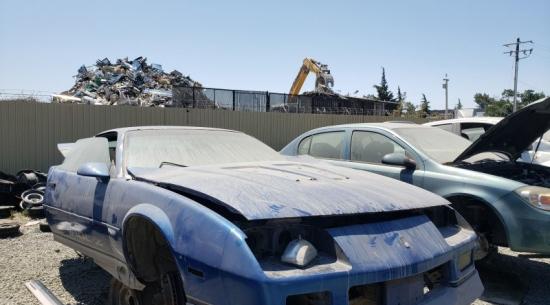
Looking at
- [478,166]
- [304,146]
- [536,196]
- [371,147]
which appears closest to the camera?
[536,196]

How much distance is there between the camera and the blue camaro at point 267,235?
2312 millimetres

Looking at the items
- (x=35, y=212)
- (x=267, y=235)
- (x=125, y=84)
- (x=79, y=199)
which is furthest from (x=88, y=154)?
(x=125, y=84)

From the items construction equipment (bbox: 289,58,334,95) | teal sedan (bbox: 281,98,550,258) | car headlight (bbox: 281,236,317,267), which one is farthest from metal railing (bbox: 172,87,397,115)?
car headlight (bbox: 281,236,317,267)

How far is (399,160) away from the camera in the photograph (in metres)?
5.25

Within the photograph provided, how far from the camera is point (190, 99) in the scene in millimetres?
17125

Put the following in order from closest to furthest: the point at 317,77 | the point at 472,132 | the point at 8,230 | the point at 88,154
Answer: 1. the point at 88,154
2. the point at 8,230
3. the point at 472,132
4. the point at 317,77

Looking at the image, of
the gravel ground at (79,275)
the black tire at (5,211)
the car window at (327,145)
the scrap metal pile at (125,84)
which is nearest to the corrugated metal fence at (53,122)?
the black tire at (5,211)

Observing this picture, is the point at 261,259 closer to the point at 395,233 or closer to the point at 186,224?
the point at 186,224

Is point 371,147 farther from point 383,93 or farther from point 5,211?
point 383,93

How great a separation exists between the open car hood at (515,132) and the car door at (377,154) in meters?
0.49

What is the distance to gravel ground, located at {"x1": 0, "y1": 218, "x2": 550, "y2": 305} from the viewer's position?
430 centimetres

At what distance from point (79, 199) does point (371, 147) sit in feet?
11.5

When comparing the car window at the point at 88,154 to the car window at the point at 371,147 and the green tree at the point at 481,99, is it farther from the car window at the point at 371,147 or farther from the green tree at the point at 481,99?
the green tree at the point at 481,99

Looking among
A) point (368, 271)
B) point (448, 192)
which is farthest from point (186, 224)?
point (448, 192)
